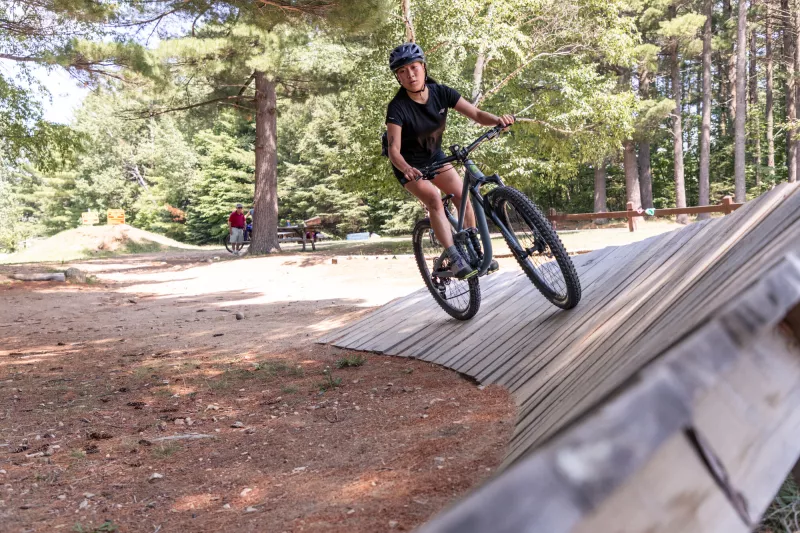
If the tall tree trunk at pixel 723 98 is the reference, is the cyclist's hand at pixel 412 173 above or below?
below

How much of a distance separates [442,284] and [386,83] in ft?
45.7

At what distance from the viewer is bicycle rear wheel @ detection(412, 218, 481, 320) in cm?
569

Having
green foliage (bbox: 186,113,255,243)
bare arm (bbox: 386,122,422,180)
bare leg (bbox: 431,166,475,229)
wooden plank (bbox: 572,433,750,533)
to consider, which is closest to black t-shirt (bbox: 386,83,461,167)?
bare arm (bbox: 386,122,422,180)

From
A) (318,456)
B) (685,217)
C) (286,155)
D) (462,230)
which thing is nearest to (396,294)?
(462,230)

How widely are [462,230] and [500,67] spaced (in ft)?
59.1

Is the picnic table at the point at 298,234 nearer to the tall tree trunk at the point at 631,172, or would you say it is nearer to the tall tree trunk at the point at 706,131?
the tall tree trunk at the point at 631,172

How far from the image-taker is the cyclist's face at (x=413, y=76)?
15.4 feet

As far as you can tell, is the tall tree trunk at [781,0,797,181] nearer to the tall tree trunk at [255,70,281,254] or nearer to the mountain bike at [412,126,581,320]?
the tall tree trunk at [255,70,281,254]

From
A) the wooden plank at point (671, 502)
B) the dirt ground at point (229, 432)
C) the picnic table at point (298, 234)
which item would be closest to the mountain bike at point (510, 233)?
the dirt ground at point (229, 432)

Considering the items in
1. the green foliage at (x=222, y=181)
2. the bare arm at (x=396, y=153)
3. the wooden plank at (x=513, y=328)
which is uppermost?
the green foliage at (x=222, y=181)

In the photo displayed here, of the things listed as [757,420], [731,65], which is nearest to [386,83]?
[757,420]

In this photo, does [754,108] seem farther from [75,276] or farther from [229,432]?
[229,432]

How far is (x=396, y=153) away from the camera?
481 centimetres

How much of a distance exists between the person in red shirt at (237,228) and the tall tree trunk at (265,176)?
2.25 meters
